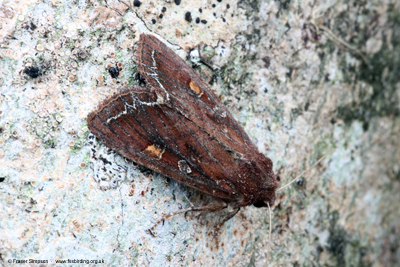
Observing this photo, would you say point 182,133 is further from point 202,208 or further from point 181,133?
point 202,208

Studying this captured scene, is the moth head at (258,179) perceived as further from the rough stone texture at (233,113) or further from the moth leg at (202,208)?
the rough stone texture at (233,113)

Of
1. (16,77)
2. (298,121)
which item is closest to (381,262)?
(298,121)

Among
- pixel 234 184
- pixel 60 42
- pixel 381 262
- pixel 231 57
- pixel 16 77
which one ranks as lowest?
pixel 381 262

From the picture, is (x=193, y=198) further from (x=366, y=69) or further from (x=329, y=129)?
(x=366, y=69)

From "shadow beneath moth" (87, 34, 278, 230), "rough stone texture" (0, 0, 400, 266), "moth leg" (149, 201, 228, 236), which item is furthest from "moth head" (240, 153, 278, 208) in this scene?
"rough stone texture" (0, 0, 400, 266)

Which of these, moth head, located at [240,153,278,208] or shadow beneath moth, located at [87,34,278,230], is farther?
moth head, located at [240,153,278,208]

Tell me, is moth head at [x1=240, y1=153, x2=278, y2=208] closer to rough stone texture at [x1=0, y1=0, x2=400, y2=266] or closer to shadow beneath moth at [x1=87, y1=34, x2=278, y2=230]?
shadow beneath moth at [x1=87, y1=34, x2=278, y2=230]

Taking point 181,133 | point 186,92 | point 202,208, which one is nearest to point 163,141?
point 181,133
